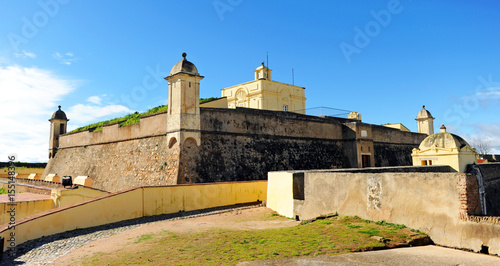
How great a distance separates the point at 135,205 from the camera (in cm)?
1035

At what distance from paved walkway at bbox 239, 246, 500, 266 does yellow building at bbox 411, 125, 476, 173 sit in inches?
511

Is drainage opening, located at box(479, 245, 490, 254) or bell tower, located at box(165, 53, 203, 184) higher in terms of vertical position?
bell tower, located at box(165, 53, 203, 184)

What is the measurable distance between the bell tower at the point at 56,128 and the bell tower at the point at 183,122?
16.9 meters

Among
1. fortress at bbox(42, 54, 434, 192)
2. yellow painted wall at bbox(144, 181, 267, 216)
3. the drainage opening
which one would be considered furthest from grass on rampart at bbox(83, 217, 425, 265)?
fortress at bbox(42, 54, 434, 192)

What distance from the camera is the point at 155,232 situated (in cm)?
790

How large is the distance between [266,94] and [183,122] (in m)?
16.4

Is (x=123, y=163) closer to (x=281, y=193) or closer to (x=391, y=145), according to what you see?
(x=281, y=193)

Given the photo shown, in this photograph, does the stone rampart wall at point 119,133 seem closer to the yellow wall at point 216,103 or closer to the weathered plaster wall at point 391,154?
the yellow wall at point 216,103

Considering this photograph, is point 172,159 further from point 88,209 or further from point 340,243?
point 340,243

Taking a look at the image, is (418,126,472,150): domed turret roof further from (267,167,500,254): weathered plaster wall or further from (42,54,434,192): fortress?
(267,167,500,254): weathered plaster wall

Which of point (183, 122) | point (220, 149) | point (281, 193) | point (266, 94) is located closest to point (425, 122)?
point (266, 94)

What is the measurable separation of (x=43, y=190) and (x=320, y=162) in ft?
47.9

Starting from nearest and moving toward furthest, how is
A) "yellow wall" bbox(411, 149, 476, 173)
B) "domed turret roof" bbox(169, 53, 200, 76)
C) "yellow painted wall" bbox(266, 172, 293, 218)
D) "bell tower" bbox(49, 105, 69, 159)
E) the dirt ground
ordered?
1. the dirt ground
2. "yellow painted wall" bbox(266, 172, 293, 218)
3. "domed turret roof" bbox(169, 53, 200, 76)
4. "yellow wall" bbox(411, 149, 476, 173)
5. "bell tower" bbox(49, 105, 69, 159)

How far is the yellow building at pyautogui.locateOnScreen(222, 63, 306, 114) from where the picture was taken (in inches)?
1168
